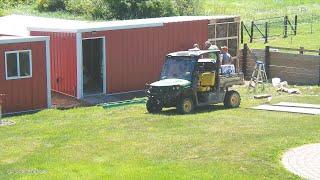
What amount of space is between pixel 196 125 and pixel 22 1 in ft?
135

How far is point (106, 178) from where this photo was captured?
12.5 metres

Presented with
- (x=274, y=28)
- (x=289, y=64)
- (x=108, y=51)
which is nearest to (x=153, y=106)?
(x=108, y=51)

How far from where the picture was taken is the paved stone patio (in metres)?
13.2

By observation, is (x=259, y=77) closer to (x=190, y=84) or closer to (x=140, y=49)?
(x=140, y=49)

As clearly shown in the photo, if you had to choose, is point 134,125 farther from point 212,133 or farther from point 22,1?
point 22,1

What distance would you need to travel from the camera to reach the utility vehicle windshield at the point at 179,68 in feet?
68.1

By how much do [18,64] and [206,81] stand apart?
6.11 m

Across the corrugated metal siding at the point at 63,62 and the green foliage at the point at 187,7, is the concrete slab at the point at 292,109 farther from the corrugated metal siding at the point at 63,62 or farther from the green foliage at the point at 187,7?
the green foliage at the point at 187,7

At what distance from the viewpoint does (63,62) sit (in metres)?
25.2

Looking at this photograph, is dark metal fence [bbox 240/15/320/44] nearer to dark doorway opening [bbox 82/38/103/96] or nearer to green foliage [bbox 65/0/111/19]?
green foliage [bbox 65/0/111/19]

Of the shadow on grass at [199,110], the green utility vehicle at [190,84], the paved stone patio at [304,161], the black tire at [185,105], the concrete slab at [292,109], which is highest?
the green utility vehicle at [190,84]

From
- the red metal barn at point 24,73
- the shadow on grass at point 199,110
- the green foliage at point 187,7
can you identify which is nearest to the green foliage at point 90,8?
the green foliage at point 187,7

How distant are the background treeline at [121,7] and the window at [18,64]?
22.5 m

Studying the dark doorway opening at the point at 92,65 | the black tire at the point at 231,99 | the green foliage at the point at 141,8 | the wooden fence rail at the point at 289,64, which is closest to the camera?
the black tire at the point at 231,99
